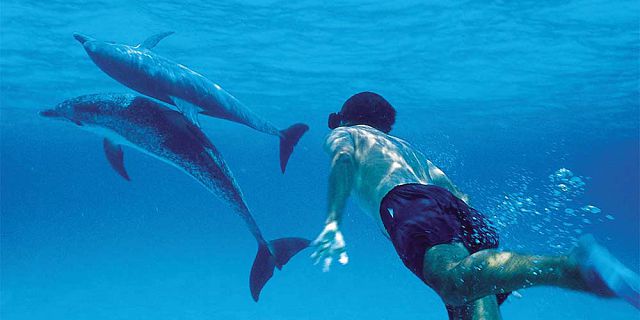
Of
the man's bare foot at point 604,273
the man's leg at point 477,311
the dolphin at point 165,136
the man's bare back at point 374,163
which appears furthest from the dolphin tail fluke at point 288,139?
the man's bare foot at point 604,273

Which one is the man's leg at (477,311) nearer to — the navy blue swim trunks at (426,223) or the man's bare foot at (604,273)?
the navy blue swim trunks at (426,223)

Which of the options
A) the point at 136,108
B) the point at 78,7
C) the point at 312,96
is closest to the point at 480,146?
the point at 312,96

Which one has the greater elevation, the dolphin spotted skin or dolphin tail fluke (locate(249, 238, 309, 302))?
the dolphin spotted skin

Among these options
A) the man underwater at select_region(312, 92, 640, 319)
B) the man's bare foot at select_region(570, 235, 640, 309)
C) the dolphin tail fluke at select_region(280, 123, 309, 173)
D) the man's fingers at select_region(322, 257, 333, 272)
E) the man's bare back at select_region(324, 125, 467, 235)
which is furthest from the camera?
the dolphin tail fluke at select_region(280, 123, 309, 173)

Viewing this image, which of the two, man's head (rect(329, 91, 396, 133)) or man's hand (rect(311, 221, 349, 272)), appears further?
man's head (rect(329, 91, 396, 133))

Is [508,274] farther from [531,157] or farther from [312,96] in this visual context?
[531,157]

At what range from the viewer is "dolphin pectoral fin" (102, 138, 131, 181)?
820cm

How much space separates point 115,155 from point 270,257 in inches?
114

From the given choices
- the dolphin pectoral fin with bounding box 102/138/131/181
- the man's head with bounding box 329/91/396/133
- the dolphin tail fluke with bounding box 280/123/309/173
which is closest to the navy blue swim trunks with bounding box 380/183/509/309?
the man's head with bounding box 329/91/396/133

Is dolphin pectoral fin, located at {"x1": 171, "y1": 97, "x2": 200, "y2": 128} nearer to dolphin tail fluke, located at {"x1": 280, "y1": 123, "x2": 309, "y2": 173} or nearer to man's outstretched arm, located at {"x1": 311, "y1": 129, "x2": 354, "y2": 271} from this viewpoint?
dolphin tail fluke, located at {"x1": 280, "y1": 123, "x2": 309, "y2": 173}

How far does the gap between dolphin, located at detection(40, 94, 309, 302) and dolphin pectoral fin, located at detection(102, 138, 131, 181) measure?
0.41m

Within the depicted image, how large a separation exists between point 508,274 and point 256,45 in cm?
2009

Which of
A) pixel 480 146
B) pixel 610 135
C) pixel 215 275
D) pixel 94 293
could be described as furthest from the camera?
pixel 480 146

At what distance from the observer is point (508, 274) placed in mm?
3240
